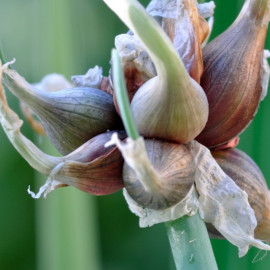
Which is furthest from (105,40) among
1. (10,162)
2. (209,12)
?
(209,12)

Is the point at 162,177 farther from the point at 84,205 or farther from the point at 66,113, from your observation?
the point at 84,205

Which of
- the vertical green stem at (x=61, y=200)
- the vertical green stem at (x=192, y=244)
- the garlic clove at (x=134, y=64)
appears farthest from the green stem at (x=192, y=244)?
the vertical green stem at (x=61, y=200)

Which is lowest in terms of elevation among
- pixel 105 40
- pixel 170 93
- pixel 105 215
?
pixel 105 215

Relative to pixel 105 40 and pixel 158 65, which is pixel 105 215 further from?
pixel 158 65

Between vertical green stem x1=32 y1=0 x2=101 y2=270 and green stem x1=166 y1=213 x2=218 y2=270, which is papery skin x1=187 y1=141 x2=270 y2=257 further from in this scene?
vertical green stem x1=32 y1=0 x2=101 y2=270

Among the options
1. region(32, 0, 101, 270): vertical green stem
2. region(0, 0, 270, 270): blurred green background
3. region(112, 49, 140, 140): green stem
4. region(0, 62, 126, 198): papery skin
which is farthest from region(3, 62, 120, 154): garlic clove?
region(0, 0, 270, 270): blurred green background

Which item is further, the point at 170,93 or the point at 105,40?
the point at 105,40
